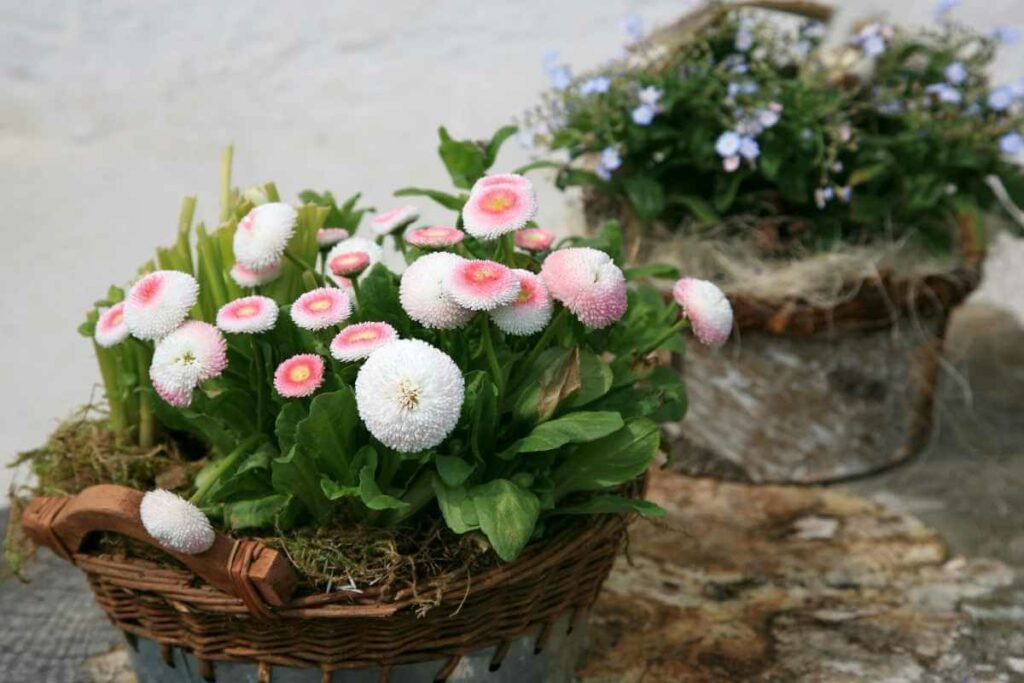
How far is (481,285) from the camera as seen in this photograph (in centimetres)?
77

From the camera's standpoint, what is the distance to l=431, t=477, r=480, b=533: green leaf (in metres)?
0.79

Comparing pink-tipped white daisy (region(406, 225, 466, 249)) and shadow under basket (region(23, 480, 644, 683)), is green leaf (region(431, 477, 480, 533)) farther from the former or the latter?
pink-tipped white daisy (region(406, 225, 466, 249))

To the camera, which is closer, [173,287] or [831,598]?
[173,287]

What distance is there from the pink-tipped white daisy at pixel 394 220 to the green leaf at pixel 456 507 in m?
0.25

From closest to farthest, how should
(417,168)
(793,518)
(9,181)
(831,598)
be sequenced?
(831,598), (793,518), (9,181), (417,168)

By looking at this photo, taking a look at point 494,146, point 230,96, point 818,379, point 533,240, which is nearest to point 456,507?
point 533,240

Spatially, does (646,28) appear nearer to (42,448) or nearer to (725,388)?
(725,388)

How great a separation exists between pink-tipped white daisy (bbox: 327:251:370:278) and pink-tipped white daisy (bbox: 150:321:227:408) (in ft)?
0.36

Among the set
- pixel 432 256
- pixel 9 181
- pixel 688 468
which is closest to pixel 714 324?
pixel 432 256

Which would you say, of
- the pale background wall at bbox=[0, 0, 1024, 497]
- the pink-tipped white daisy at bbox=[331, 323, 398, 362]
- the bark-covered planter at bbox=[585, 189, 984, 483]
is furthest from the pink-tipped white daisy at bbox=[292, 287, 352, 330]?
the pale background wall at bbox=[0, 0, 1024, 497]

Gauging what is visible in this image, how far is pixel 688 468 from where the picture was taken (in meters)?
1.65

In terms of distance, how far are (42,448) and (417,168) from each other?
5.86 ft

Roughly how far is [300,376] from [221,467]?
0.42ft

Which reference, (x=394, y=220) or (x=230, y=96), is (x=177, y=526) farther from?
(x=230, y=96)
